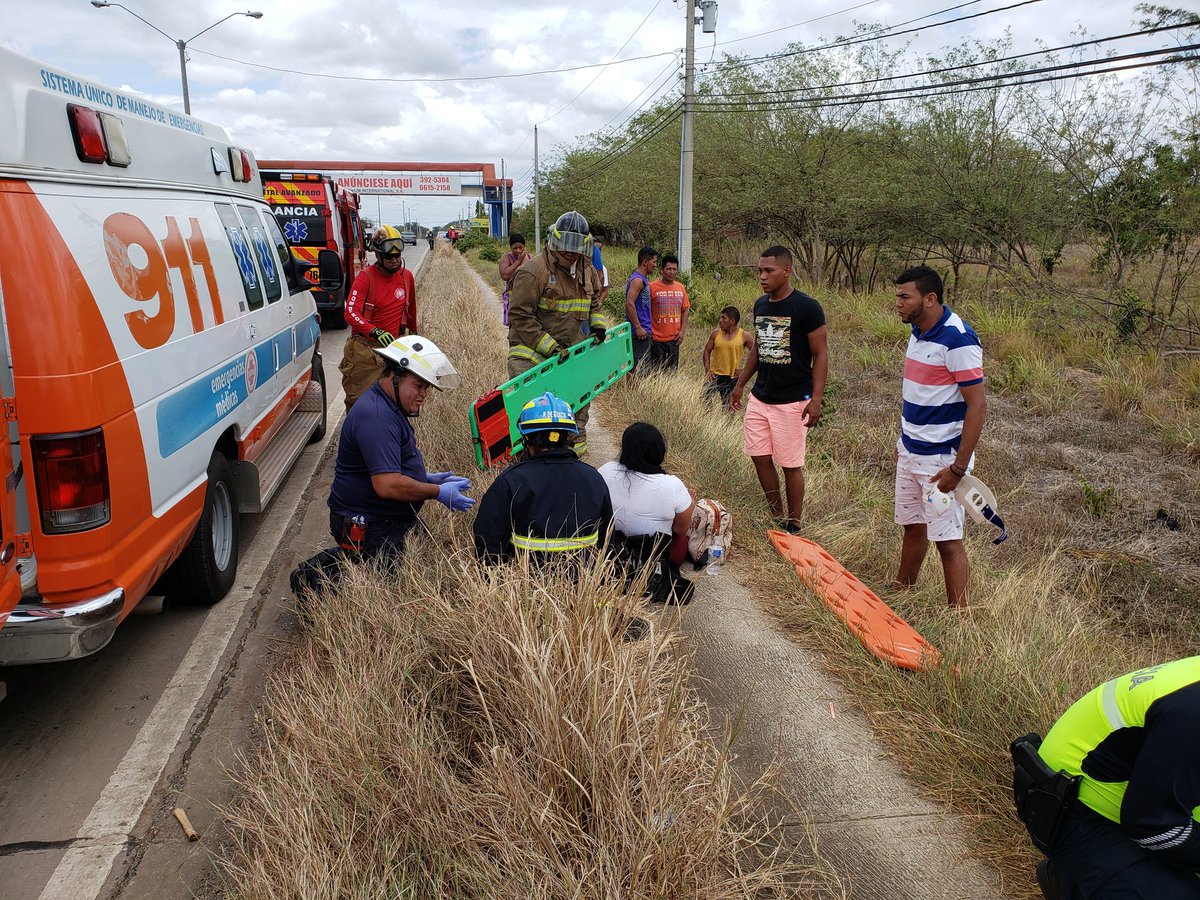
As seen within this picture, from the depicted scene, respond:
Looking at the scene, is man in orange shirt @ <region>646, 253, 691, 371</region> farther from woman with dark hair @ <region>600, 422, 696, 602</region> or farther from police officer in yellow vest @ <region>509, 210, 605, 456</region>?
woman with dark hair @ <region>600, 422, 696, 602</region>

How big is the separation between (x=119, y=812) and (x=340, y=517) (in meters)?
1.68

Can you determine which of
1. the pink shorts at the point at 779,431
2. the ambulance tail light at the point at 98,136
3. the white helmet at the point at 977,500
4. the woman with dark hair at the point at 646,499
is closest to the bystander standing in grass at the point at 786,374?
the pink shorts at the point at 779,431

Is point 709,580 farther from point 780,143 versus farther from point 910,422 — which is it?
point 780,143

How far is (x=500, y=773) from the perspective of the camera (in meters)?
2.33

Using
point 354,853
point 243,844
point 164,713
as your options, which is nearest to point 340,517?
point 164,713

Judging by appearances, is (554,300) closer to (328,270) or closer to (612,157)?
(328,270)

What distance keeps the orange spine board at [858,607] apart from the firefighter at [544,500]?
1.33m

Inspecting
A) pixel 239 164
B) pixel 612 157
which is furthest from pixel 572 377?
pixel 612 157

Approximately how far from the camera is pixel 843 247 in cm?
2181

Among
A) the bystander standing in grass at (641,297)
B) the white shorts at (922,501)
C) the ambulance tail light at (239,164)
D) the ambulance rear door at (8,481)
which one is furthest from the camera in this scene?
the bystander standing in grass at (641,297)

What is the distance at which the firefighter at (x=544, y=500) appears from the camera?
3.52 m

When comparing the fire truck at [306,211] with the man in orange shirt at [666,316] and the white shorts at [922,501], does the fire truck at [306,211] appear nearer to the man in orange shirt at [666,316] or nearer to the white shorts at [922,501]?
the man in orange shirt at [666,316]

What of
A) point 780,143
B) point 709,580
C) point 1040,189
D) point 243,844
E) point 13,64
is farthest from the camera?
point 780,143

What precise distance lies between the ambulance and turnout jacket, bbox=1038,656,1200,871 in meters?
3.26
